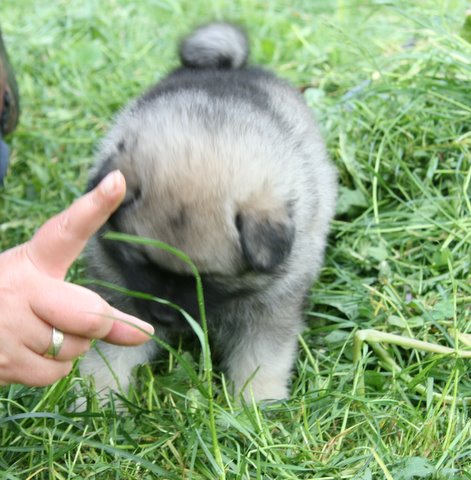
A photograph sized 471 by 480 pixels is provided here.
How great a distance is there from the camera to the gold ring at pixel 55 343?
1901 mm

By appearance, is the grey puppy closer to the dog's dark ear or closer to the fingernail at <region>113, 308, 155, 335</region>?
the dog's dark ear

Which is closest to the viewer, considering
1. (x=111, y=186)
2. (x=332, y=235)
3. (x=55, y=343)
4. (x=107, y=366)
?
(x=111, y=186)

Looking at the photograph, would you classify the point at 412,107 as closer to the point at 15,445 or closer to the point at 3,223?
the point at 3,223

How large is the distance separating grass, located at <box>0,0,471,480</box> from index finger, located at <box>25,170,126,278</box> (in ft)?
1.65

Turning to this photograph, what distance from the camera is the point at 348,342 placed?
2.86 meters

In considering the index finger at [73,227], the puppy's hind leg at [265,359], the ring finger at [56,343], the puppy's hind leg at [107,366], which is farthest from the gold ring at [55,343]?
the puppy's hind leg at [265,359]

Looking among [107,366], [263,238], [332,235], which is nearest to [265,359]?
[107,366]

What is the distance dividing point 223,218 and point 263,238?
13cm

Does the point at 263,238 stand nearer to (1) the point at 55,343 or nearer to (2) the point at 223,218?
(2) the point at 223,218

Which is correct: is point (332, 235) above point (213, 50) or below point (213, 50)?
below

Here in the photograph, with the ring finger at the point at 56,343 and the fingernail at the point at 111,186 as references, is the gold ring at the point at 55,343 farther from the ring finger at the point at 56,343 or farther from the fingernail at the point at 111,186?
the fingernail at the point at 111,186

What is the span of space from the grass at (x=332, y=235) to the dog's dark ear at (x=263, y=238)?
344mm

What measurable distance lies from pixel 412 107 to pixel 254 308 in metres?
1.48

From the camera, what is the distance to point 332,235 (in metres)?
3.43
